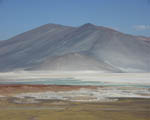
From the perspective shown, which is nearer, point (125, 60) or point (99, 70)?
point (99, 70)

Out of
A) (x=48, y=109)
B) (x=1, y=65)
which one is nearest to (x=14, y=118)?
(x=48, y=109)

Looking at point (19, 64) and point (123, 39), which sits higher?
point (123, 39)

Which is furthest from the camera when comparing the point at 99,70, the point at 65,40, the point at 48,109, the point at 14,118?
the point at 65,40

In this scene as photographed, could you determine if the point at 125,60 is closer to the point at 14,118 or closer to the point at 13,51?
the point at 13,51

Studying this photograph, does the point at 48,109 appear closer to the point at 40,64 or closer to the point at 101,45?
the point at 40,64

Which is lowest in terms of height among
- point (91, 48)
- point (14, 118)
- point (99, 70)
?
point (14, 118)

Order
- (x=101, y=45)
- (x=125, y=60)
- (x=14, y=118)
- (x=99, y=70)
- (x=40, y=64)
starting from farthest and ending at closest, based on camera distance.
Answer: (x=101, y=45)
(x=125, y=60)
(x=40, y=64)
(x=99, y=70)
(x=14, y=118)
